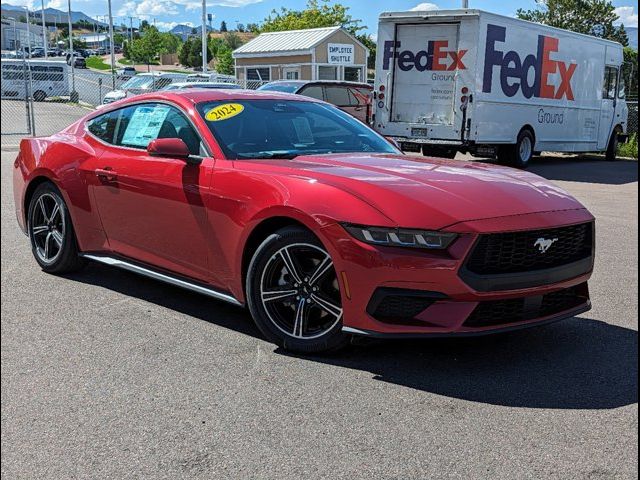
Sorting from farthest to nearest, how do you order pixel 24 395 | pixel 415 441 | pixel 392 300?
pixel 392 300, pixel 24 395, pixel 415 441

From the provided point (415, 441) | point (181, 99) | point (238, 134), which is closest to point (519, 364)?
point (415, 441)

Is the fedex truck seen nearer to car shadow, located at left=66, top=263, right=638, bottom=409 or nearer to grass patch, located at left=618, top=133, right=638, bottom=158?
grass patch, located at left=618, top=133, right=638, bottom=158

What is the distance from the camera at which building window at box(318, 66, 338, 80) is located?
42519 mm

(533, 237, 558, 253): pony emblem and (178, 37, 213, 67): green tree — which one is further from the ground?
(178, 37, 213, 67): green tree

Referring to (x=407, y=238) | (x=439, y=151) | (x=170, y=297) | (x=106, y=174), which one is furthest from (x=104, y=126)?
(x=439, y=151)

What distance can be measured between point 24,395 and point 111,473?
3.03 ft

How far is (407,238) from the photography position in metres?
3.76

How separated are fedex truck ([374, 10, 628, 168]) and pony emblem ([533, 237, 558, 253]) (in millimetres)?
11682

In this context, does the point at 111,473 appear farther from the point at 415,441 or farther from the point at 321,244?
the point at 321,244

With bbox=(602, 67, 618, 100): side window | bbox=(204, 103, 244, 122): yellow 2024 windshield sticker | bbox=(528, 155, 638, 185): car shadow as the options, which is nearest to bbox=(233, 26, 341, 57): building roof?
bbox=(528, 155, 638, 185): car shadow

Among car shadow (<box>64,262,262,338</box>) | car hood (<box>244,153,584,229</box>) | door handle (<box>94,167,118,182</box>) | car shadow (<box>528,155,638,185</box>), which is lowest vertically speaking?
car shadow (<box>528,155,638,185</box>)

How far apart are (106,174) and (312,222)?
196 centimetres

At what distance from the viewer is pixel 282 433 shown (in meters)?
3.23

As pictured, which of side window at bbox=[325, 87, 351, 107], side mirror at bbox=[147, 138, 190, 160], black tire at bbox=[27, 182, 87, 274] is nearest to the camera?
side mirror at bbox=[147, 138, 190, 160]
